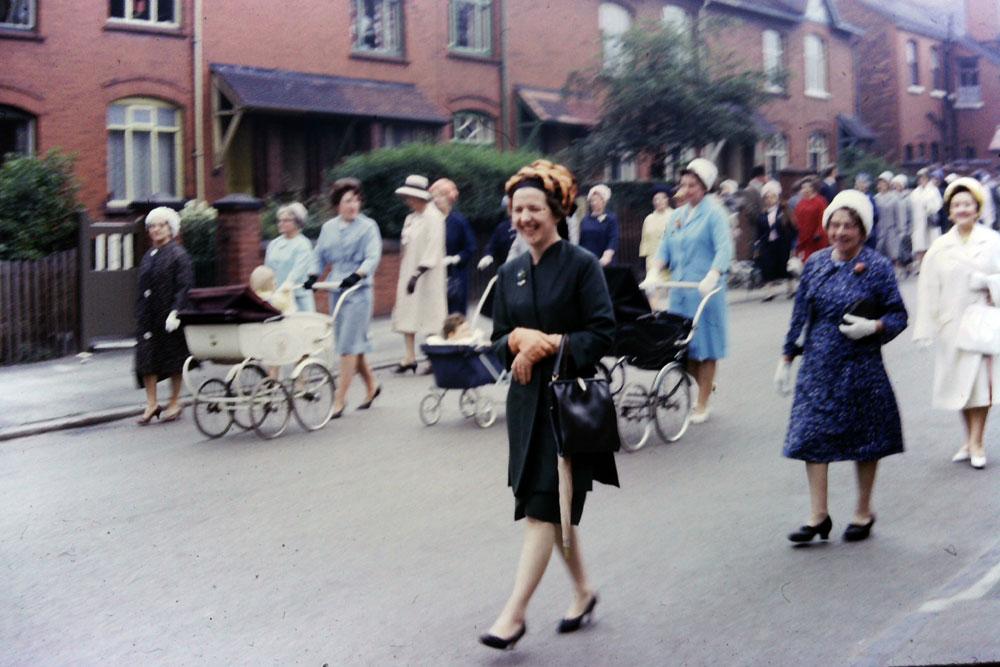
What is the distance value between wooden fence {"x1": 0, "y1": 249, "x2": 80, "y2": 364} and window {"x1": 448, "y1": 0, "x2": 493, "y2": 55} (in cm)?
1352

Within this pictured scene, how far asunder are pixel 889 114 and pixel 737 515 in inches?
1572

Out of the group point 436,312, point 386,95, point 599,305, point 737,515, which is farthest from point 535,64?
point 599,305

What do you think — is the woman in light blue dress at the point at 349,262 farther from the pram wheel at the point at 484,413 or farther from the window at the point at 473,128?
the window at the point at 473,128

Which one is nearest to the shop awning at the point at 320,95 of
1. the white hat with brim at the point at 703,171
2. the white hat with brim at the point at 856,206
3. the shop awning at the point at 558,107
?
the shop awning at the point at 558,107

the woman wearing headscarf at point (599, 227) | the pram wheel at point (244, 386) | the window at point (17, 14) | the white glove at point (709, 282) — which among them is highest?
the window at point (17, 14)

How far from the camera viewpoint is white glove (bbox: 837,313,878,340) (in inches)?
259

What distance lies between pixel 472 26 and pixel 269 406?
19403 mm

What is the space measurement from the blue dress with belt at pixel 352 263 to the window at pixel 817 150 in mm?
30244

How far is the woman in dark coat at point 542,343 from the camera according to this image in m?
5.14

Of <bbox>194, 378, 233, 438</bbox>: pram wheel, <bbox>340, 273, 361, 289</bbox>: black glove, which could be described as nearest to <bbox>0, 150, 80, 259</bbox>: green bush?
<bbox>340, 273, 361, 289</bbox>: black glove

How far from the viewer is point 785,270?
870 inches

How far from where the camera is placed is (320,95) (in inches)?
959

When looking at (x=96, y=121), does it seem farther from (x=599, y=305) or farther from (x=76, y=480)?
(x=599, y=305)

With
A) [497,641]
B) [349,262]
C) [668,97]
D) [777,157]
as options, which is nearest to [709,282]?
[349,262]
